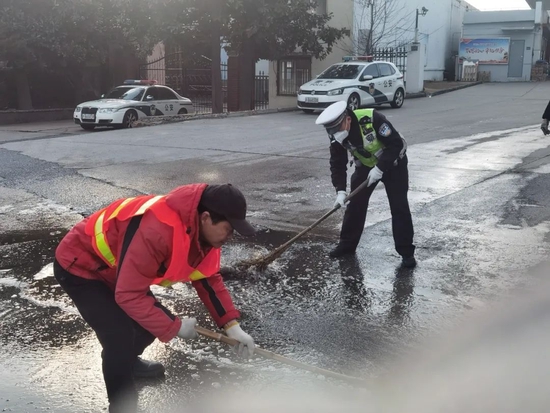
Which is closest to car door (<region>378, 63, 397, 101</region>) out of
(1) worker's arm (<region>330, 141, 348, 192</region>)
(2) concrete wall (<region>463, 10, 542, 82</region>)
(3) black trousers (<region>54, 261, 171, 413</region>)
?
(1) worker's arm (<region>330, 141, 348, 192</region>)

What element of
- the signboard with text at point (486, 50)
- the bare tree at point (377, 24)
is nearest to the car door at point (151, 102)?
the bare tree at point (377, 24)

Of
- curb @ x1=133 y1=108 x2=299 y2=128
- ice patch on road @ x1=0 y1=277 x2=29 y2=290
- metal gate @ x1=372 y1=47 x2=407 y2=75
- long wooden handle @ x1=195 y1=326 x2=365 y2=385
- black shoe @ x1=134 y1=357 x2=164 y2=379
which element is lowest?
ice patch on road @ x1=0 y1=277 x2=29 y2=290

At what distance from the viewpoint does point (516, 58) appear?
34.6 meters

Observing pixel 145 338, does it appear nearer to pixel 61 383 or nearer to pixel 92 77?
pixel 61 383

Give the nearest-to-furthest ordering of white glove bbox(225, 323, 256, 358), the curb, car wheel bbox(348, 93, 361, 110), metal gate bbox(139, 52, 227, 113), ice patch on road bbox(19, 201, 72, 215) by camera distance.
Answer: white glove bbox(225, 323, 256, 358)
ice patch on road bbox(19, 201, 72, 215)
the curb
car wheel bbox(348, 93, 361, 110)
metal gate bbox(139, 52, 227, 113)

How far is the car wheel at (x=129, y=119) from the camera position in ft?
55.6

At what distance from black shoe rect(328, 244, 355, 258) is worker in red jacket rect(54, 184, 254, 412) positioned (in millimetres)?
2800

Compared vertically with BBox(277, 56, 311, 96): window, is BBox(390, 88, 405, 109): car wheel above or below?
below

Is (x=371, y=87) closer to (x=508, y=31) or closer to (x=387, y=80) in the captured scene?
(x=387, y=80)

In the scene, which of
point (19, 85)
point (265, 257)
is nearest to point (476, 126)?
point (265, 257)

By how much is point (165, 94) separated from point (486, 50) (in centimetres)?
2243

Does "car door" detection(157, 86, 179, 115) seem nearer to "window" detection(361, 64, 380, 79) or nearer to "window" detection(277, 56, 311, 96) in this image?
"window" detection(361, 64, 380, 79)

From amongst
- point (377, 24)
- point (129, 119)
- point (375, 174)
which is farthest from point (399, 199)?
point (377, 24)

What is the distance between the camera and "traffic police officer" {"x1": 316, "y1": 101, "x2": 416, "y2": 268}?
16.2 feet
